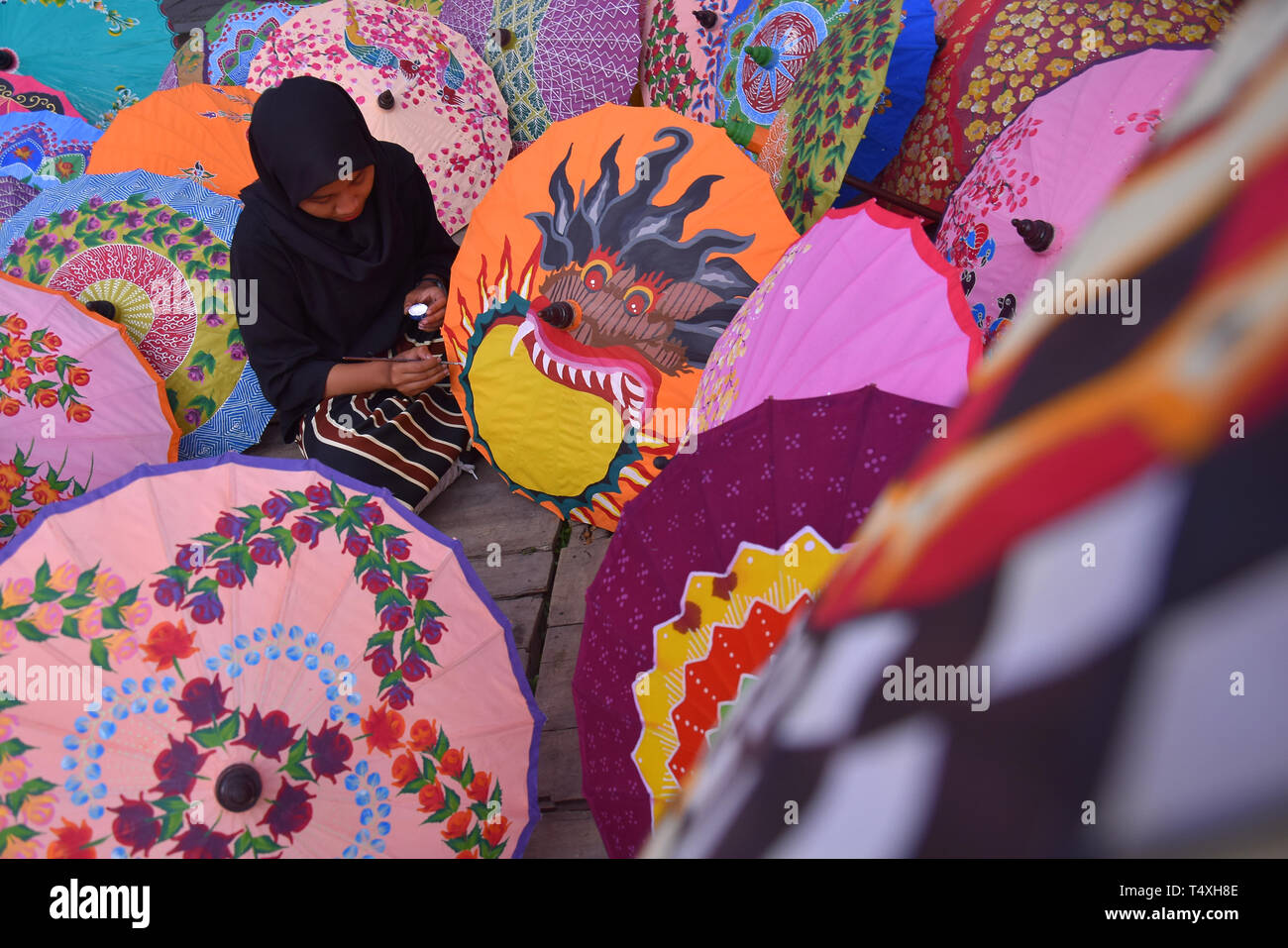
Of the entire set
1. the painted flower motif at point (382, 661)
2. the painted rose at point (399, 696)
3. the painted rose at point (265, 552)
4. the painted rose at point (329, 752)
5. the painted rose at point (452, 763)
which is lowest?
the painted rose at point (452, 763)

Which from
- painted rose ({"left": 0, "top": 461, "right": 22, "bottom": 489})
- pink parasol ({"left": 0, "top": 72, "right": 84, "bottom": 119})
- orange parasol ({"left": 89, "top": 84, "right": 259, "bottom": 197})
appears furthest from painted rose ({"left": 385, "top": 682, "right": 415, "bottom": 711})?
pink parasol ({"left": 0, "top": 72, "right": 84, "bottom": 119})

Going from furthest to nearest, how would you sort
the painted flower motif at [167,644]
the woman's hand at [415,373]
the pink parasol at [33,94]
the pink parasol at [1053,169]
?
the pink parasol at [33,94] < the woman's hand at [415,373] < the pink parasol at [1053,169] < the painted flower motif at [167,644]

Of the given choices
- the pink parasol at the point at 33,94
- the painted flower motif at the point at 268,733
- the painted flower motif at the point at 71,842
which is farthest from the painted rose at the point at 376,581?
the pink parasol at the point at 33,94

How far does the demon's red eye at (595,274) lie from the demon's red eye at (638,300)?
70mm

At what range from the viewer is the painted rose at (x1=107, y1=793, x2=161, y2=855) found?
1.13 meters

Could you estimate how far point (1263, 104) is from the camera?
21 centimetres

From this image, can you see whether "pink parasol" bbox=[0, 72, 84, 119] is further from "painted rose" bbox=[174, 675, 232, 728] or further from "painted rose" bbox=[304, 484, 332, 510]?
"painted rose" bbox=[174, 675, 232, 728]

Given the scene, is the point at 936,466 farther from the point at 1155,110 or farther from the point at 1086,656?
the point at 1155,110

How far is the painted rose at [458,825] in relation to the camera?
1.30m

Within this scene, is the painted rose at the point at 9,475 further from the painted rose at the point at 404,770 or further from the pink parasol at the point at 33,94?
the pink parasol at the point at 33,94

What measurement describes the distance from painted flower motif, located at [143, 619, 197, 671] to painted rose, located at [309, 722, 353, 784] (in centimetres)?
21

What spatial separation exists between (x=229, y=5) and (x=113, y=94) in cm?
68
